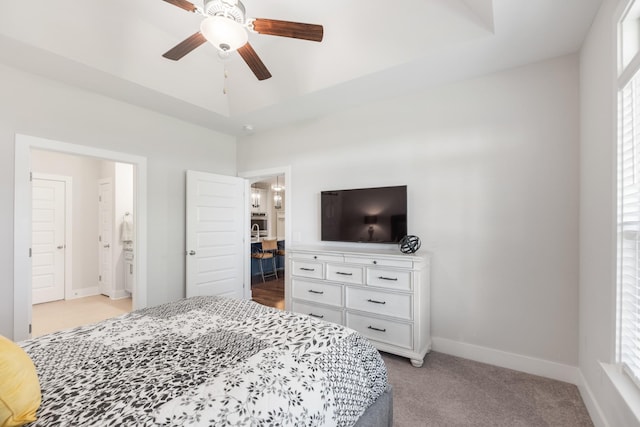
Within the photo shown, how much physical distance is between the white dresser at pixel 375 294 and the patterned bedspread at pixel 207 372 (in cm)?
112

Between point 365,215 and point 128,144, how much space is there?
285 cm

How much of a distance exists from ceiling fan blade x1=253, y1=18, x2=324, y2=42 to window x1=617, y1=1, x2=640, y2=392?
1.60m

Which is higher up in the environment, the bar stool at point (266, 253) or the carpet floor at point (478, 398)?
the bar stool at point (266, 253)

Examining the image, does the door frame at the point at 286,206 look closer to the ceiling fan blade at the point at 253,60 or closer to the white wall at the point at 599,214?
the ceiling fan blade at the point at 253,60

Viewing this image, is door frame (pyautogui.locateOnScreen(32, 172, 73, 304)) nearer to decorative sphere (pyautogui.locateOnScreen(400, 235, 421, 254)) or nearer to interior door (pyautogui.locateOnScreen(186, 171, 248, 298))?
interior door (pyautogui.locateOnScreen(186, 171, 248, 298))

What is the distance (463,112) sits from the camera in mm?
2783

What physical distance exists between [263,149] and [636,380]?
4.14 metres

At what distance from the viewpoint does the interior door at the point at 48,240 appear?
4.45 meters

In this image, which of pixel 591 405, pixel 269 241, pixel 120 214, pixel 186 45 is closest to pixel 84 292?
pixel 120 214

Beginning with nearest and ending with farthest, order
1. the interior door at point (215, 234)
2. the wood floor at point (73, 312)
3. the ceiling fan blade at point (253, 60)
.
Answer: the ceiling fan blade at point (253, 60)
the wood floor at point (73, 312)
the interior door at point (215, 234)

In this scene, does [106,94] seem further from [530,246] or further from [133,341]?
[530,246]

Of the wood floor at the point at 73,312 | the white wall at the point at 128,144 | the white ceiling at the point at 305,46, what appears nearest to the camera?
the white ceiling at the point at 305,46

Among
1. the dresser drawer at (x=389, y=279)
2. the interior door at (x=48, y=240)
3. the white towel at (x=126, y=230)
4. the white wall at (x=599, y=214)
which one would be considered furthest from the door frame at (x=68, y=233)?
the white wall at (x=599, y=214)

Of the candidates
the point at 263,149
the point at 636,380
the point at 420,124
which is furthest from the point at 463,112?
the point at 263,149
